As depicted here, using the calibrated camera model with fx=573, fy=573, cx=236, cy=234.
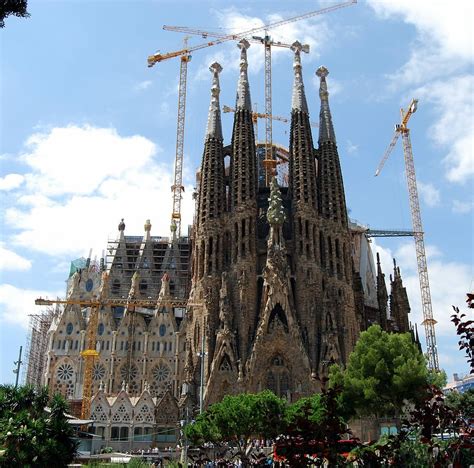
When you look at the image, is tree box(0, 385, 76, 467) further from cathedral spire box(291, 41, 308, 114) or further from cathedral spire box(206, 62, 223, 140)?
cathedral spire box(291, 41, 308, 114)

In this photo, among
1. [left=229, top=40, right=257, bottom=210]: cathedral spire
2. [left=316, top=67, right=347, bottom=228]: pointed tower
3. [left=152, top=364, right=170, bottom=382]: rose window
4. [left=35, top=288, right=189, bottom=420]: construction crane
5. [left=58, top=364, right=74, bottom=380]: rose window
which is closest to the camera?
[left=35, top=288, right=189, bottom=420]: construction crane

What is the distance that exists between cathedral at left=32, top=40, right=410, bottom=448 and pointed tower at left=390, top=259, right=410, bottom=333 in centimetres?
14

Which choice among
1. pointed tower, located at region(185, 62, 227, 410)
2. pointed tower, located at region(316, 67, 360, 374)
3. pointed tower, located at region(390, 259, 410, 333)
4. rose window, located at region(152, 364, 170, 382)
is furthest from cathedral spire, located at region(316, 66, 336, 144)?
rose window, located at region(152, 364, 170, 382)

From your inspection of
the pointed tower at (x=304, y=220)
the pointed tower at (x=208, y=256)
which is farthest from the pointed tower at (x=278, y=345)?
the pointed tower at (x=208, y=256)

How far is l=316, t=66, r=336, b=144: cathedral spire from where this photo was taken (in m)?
60.5

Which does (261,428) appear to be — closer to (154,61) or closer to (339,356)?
(339,356)

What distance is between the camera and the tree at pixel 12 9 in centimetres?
997

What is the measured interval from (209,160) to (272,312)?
699 inches

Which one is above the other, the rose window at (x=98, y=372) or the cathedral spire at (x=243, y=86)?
the cathedral spire at (x=243, y=86)

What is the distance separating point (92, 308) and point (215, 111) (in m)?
24.7

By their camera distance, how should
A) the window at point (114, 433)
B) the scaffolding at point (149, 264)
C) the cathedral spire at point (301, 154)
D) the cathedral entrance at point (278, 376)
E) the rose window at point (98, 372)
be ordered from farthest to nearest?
1. the scaffolding at point (149, 264)
2. the rose window at point (98, 372)
3. the cathedral spire at point (301, 154)
4. the window at point (114, 433)
5. the cathedral entrance at point (278, 376)

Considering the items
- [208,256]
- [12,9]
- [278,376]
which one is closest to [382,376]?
[278,376]

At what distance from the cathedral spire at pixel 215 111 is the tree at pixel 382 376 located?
103 feet

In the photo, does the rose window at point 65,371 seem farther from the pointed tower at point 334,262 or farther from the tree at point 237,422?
the tree at point 237,422
